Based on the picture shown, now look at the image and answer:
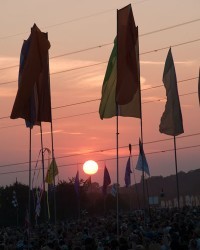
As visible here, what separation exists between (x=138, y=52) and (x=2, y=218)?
7867 centimetres

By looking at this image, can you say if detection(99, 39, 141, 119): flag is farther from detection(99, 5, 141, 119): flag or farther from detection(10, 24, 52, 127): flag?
detection(10, 24, 52, 127): flag

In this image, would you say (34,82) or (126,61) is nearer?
(126,61)

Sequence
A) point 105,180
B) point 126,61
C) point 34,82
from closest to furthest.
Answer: point 126,61
point 34,82
point 105,180

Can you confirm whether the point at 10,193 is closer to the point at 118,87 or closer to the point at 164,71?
the point at 164,71

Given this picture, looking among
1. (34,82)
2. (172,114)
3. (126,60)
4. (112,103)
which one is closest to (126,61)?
(126,60)

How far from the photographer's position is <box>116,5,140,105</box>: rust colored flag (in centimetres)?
2322

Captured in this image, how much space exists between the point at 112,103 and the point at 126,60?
2731 mm

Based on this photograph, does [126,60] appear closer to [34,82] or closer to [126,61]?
[126,61]

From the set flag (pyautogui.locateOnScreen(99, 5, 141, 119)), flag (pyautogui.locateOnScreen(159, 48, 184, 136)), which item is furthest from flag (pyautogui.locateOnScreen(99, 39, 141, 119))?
flag (pyautogui.locateOnScreen(159, 48, 184, 136))

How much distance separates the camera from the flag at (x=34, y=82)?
78.2 feet

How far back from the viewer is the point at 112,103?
25750 millimetres

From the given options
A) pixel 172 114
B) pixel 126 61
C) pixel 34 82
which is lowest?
pixel 172 114

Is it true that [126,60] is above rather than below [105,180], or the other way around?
above

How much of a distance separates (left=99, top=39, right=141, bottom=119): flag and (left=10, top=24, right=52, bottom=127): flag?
2.27 m
